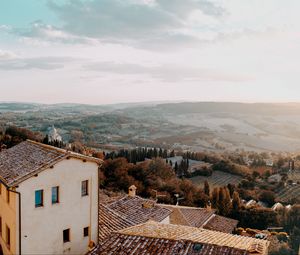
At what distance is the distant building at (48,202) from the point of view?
14375mm

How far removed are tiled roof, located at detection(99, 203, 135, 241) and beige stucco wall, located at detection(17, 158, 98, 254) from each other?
3.41 ft

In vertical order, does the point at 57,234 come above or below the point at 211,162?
above

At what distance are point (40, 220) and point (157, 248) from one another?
4.48 metres

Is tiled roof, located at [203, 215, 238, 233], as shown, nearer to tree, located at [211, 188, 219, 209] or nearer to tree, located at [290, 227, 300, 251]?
tree, located at [290, 227, 300, 251]

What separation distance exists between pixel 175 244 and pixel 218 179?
69.8 m

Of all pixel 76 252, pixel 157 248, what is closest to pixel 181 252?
pixel 157 248

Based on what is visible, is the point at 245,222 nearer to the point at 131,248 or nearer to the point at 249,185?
the point at 249,185

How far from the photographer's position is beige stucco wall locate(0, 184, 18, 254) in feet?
47.1

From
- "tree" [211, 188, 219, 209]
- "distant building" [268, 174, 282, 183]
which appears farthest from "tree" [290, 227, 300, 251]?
"distant building" [268, 174, 282, 183]

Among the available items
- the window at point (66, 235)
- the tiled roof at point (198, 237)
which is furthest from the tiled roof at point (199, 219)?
the window at point (66, 235)

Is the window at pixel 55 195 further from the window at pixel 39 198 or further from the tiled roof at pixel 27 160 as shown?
the tiled roof at pixel 27 160

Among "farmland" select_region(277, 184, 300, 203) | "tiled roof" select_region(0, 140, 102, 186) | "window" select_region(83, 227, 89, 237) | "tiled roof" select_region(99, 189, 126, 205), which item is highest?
"tiled roof" select_region(0, 140, 102, 186)

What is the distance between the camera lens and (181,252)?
13734 millimetres

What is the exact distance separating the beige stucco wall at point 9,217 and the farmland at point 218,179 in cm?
6207
